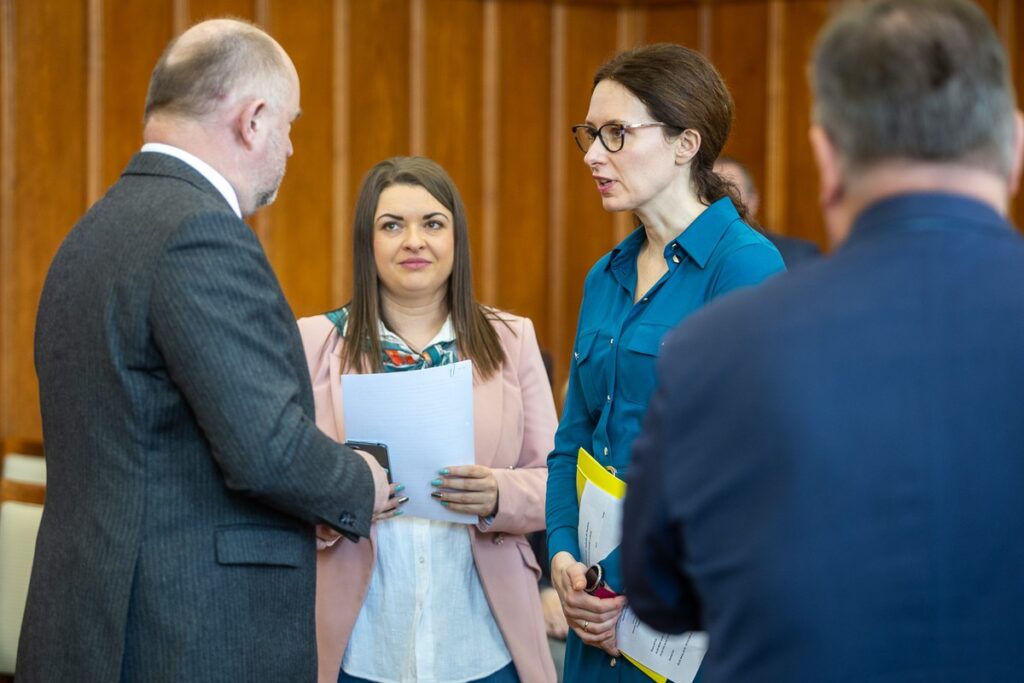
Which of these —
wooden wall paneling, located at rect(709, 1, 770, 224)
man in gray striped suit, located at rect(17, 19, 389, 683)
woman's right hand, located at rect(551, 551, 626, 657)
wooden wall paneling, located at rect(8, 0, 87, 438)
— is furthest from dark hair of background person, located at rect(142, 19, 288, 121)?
wooden wall paneling, located at rect(709, 1, 770, 224)

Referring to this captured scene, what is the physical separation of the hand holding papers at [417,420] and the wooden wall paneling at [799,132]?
3.77 meters

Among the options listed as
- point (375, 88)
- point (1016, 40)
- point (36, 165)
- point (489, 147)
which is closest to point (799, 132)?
point (1016, 40)

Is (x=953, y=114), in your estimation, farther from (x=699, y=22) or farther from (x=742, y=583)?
(x=699, y=22)

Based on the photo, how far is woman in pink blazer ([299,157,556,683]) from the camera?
8.60 feet

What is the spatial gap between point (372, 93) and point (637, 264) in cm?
359

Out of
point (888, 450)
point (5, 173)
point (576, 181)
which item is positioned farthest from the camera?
point (576, 181)

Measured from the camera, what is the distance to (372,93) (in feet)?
18.7

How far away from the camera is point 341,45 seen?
5609 millimetres

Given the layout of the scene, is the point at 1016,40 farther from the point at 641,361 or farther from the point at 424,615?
the point at 424,615

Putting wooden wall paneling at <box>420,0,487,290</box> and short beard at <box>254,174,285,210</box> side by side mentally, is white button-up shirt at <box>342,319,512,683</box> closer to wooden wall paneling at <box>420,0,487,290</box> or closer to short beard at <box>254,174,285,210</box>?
short beard at <box>254,174,285,210</box>

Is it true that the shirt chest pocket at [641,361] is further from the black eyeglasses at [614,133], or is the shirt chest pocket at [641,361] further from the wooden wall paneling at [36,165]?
the wooden wall paneling at [36,165]

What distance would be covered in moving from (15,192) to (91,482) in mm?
3534

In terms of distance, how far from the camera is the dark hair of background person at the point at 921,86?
3.88 feet

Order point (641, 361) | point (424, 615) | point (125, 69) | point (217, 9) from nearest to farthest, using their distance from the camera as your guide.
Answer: point (641, 361)
point (424, 615)
point (125, 69)
point (217, 9)
